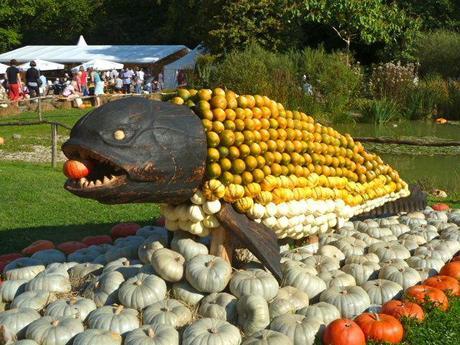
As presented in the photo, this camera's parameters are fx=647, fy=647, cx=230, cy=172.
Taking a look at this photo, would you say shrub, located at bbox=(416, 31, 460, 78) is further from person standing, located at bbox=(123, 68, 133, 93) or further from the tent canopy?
the tent canopy

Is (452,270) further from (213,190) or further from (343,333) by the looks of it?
(213,190)

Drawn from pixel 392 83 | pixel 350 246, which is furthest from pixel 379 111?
pixel 350 246

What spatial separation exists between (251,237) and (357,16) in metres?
22.7

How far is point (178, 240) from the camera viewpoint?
5488 mm

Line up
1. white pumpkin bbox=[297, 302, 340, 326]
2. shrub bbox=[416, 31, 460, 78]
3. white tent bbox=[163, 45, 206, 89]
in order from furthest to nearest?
1. white tent bbox=[163, 45, 206, 89]
2. shrub bbox=[416, 31, 460, 78]
3. white pumpkin bbox=[297, 302, 340, 326]

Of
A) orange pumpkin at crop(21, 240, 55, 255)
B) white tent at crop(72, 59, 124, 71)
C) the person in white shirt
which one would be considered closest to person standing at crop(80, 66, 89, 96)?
the person in white shirt

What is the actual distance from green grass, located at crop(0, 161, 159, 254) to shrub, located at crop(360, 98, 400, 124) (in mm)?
12076

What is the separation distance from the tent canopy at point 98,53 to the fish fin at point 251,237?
105 ft

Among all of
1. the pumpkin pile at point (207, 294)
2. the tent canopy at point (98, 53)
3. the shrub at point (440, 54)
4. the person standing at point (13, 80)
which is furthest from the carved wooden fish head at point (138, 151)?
the tent canopy at point (98, 53)

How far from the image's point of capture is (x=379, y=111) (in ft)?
66.1

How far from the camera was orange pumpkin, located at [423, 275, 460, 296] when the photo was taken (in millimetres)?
5613

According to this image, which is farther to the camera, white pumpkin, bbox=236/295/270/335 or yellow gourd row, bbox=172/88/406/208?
yellow gourd row, bbox=172/88/406/208

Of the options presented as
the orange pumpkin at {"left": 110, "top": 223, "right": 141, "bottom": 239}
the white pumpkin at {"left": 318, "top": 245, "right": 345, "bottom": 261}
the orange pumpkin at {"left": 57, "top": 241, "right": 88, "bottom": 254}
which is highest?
the white pumpkin at {"left": 318, "top": 245, "right": 345, "bottom": 261}

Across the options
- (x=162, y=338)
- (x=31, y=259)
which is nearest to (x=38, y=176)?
(x=31, y=259)
